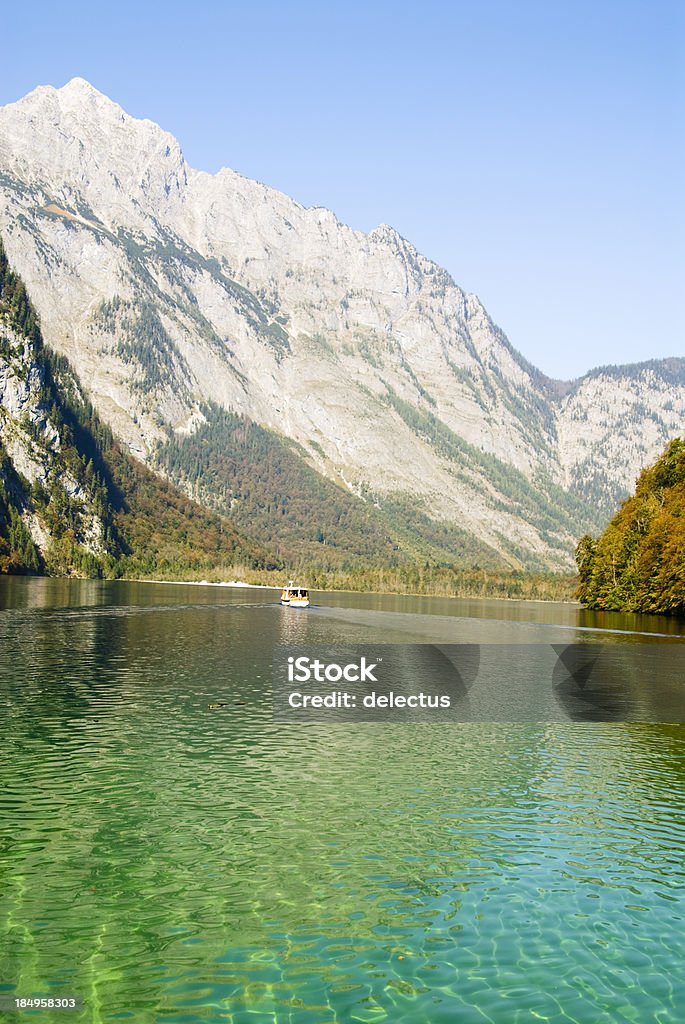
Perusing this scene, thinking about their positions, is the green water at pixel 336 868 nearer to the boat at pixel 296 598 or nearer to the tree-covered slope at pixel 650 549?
the tree-covered slope at pixel 650 549

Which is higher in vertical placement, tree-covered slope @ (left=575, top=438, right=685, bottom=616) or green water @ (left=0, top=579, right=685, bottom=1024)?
tree-covered slope @ (left=575, top=438, right=685, bottom=616)

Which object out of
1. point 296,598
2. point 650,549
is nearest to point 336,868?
point 650,549

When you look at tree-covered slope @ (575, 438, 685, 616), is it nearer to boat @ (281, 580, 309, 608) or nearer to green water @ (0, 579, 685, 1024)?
boat @ (281, 580, 309, 608)

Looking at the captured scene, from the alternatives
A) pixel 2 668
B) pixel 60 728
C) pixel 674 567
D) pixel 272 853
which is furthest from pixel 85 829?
pixel 674 567

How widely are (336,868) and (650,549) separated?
452 feet

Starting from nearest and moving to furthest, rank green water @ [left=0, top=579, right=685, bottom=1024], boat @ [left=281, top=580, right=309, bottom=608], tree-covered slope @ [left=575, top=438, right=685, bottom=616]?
green water @ [left=0, top=579, right=685, bottom=1024], tree-covered slope @ [left=575, top=438, right=685, bottom=616], boat @ [left=281, top=580, right=309, bottom=608]

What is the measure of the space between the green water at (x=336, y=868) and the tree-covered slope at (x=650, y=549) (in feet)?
319

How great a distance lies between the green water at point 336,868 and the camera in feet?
65.7

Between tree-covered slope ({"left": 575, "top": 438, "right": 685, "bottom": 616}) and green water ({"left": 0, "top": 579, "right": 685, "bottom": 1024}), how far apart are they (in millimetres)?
97113

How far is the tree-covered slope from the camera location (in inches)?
5600

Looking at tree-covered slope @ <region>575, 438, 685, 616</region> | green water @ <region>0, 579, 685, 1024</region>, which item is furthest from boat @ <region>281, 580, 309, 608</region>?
green water @ <region>0, 579, 685, 1024</region>

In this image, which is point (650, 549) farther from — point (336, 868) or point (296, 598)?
point (336, 868)

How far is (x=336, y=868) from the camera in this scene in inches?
1085

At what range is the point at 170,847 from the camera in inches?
1128
